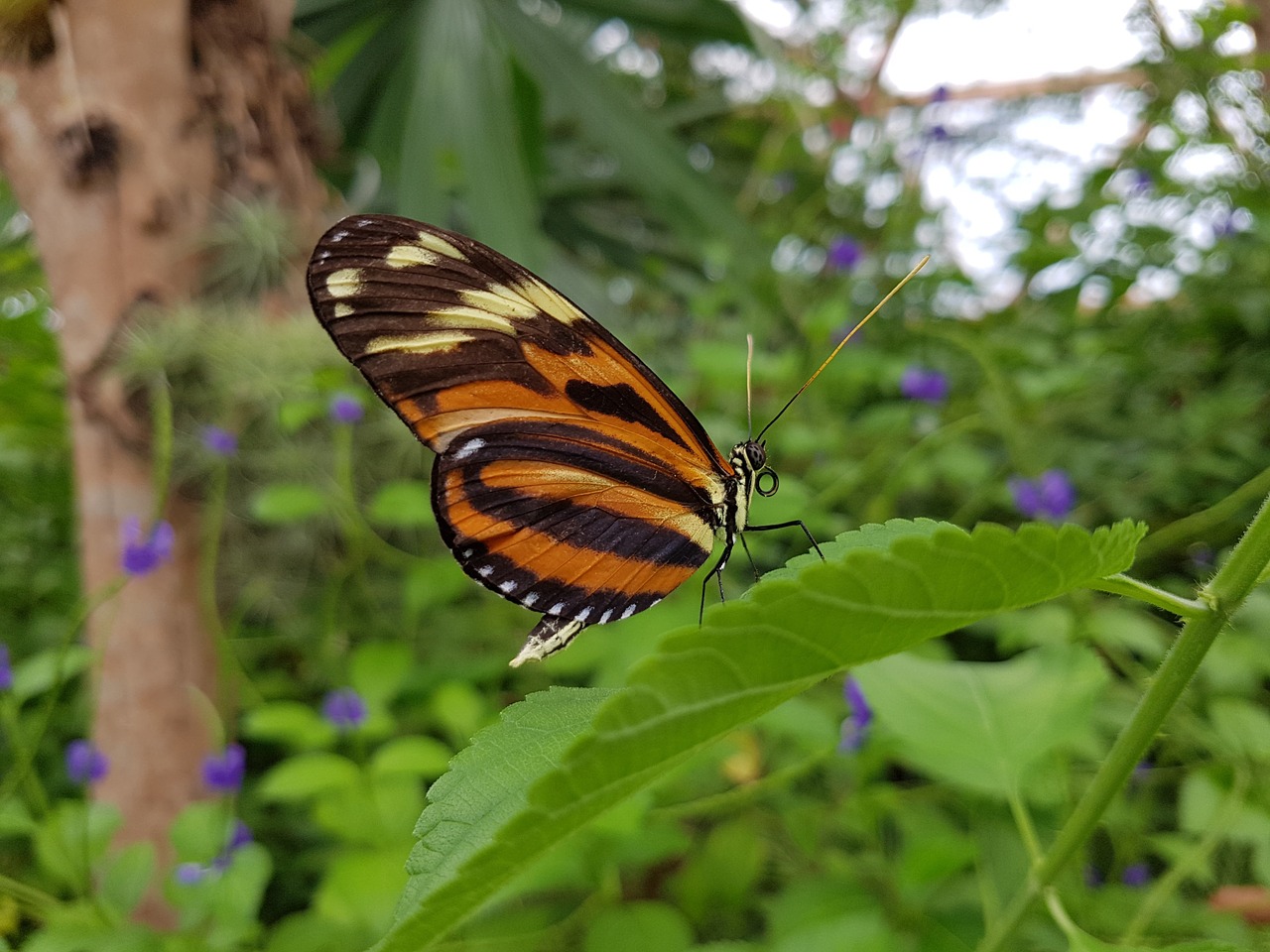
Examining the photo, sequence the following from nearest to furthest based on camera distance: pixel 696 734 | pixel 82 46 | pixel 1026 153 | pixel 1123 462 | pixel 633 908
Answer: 1. pixel 696 734
2. pixel 633 908
3. pixel 82 46
4. pixel 1123 462
5. pixel 1026 153

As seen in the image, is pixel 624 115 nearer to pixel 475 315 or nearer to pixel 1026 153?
pixel 1026 153

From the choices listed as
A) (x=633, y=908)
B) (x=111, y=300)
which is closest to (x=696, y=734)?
(x=633, y=908)

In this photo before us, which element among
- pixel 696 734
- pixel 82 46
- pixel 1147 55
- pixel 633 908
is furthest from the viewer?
pixel 1147 55

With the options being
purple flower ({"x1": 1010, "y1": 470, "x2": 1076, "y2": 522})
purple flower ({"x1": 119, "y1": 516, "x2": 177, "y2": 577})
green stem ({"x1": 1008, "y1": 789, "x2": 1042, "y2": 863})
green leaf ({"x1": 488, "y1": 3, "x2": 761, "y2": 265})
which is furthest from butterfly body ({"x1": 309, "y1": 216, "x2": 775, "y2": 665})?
green leaf ({"x1": 488, "y1": 3, "x2": 761, "y2": 265})

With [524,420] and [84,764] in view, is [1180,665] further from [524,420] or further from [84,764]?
[84,764]

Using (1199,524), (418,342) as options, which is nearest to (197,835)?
(418,342)
